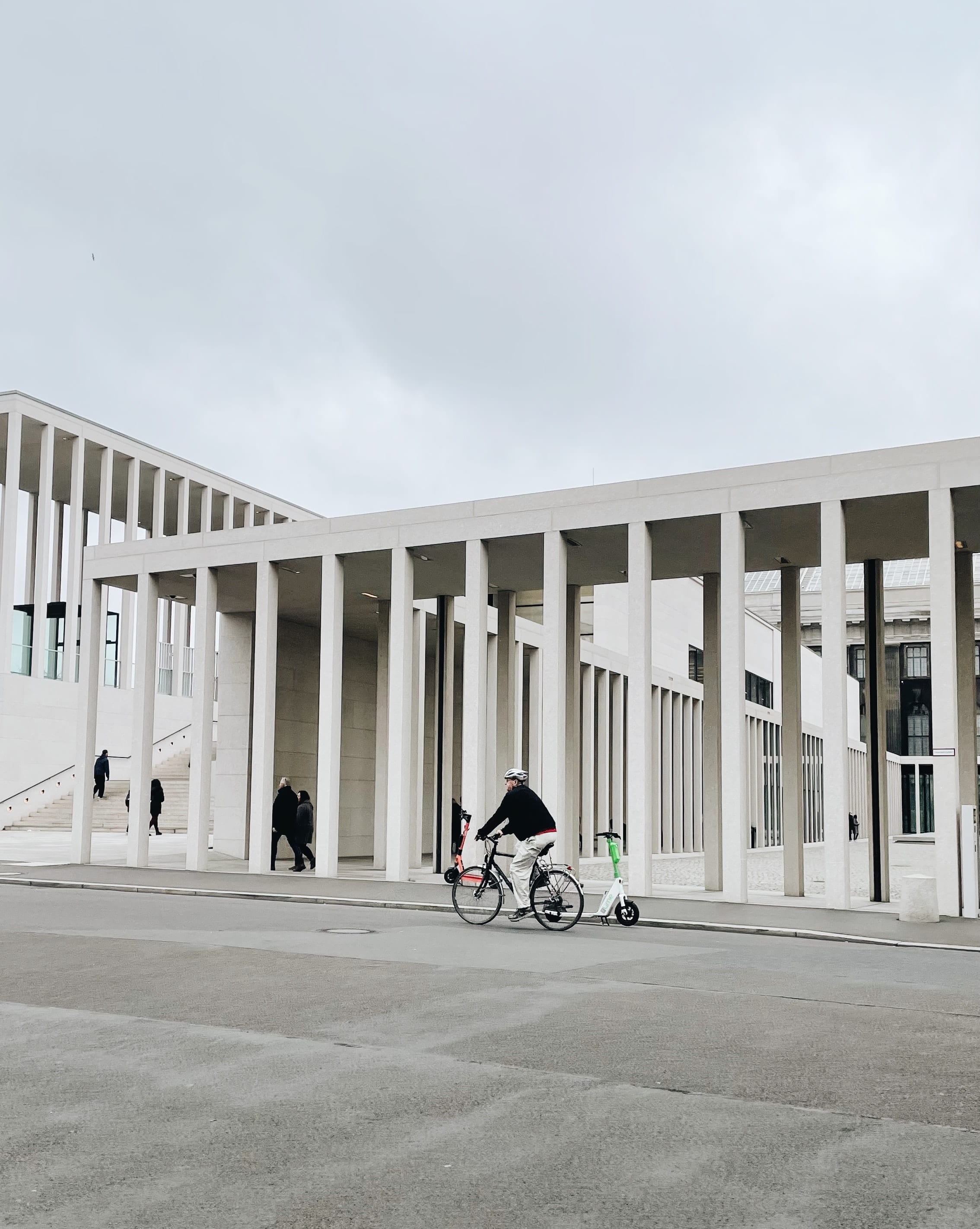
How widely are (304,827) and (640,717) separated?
8.96m

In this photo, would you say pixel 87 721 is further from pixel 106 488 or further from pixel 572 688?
pixel 106 488

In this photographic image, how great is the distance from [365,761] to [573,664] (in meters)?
7.89

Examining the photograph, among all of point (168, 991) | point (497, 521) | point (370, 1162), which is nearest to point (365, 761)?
point (497, 521)

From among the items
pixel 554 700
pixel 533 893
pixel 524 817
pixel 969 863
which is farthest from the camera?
pixel 554 700

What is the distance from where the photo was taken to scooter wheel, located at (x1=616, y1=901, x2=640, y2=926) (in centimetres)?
1537

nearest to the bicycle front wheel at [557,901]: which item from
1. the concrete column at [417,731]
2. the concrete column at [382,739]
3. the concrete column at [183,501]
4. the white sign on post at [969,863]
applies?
the white sign on post at [969,863]

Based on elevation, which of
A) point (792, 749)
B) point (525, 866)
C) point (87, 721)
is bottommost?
point (525, 866)

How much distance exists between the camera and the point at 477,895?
15.1 metres

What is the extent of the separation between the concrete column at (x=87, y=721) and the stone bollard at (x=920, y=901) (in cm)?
1574

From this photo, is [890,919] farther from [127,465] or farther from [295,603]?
[127,465]

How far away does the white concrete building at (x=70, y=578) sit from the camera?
4334 centimetres

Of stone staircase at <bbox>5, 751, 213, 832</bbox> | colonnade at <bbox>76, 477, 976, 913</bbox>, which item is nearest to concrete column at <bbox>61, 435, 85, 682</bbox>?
stone staircase at <bbox>5, 751, 213, 832</bbox>

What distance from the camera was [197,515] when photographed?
61.3 m

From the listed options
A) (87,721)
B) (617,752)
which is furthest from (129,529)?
(87,721)
